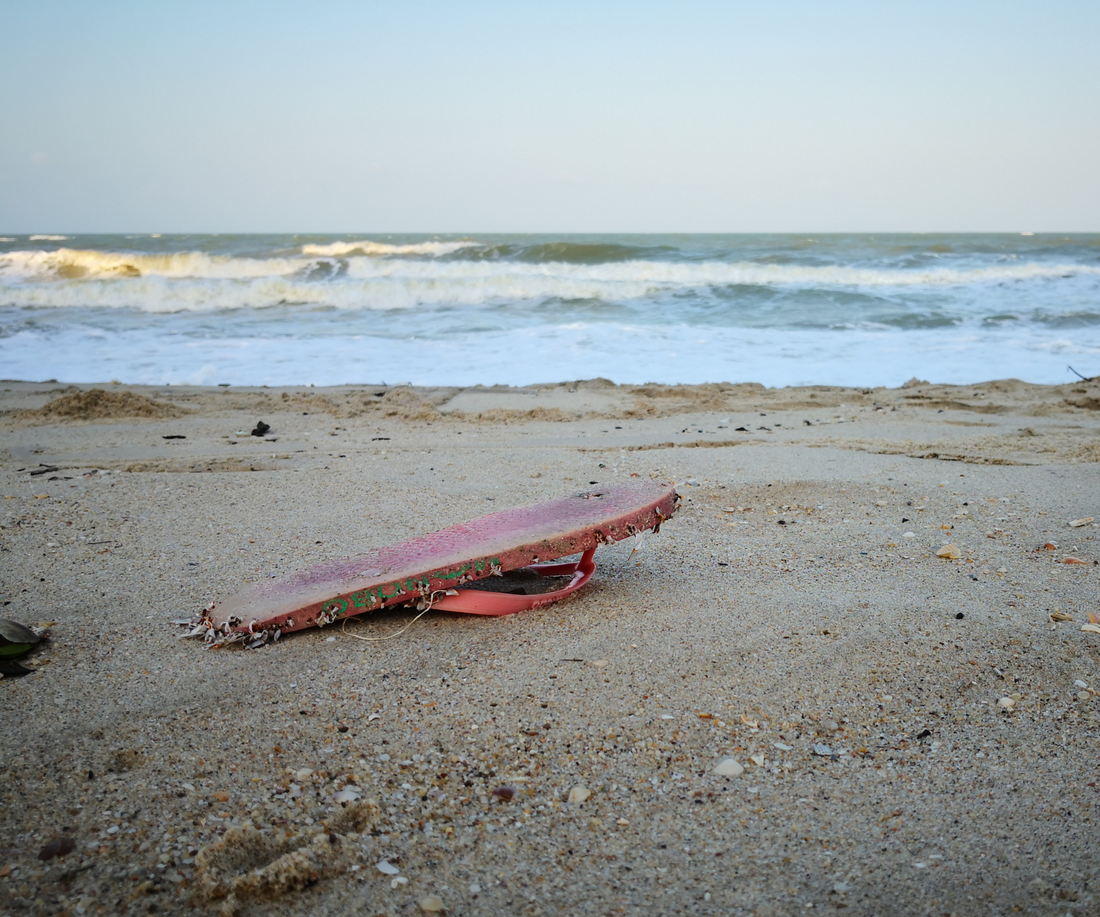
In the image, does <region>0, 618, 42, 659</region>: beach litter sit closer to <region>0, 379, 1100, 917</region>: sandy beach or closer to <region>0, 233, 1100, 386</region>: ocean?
<region>0, 379, 1100, 917</region>: sandy beach

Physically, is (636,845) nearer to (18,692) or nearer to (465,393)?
(18,692)

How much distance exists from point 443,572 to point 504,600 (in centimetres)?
23

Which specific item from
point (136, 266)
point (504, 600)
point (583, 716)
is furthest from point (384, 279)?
point (583, 716)

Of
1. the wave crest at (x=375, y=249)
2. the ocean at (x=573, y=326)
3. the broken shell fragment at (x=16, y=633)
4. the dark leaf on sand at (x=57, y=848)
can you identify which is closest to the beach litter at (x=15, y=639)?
the broken shell fragment at (x=16, y=633)

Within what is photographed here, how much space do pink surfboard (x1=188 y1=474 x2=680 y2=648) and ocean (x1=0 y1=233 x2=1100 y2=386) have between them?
509 cm

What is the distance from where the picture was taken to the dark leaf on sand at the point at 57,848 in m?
1.31

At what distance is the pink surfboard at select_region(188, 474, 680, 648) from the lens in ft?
6.96

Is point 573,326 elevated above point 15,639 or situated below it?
above

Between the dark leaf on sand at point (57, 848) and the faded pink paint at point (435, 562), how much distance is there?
0.77 m

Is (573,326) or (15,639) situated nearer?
(15,639)

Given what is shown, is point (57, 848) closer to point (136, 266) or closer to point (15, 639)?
point (15, 639)

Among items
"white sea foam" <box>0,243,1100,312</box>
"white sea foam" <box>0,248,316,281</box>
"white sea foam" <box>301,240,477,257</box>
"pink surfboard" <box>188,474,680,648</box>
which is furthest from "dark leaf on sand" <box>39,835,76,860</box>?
"white sea foam" <box>301,240,477,257</box>

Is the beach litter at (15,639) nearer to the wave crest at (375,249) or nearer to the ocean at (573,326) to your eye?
the ocean at (573,326)

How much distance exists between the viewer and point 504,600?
2.30m
